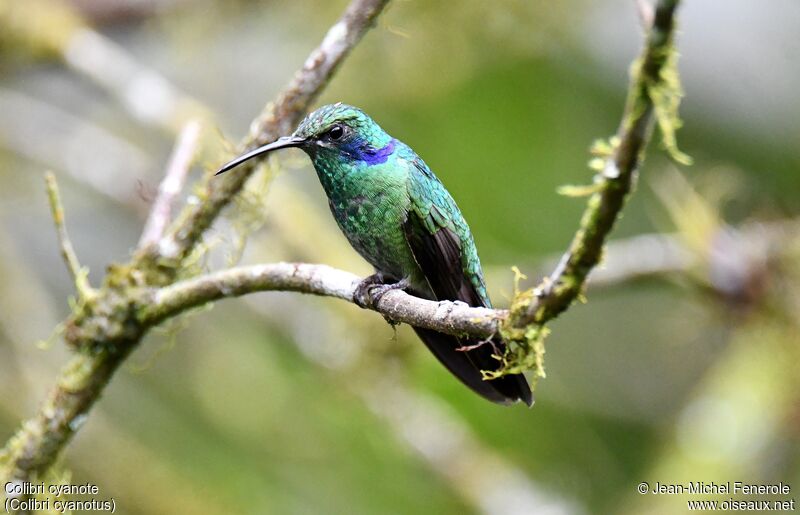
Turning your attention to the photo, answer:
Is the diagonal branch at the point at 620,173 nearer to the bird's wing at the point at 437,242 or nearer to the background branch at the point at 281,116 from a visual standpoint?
the bird's wing at the point at 437,242

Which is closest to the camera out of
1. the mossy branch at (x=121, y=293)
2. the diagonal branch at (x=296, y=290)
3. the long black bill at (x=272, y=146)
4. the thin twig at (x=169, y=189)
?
the diagonal branch at (x=296, y=290)

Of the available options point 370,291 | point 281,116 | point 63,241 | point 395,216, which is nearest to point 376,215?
point 395,216

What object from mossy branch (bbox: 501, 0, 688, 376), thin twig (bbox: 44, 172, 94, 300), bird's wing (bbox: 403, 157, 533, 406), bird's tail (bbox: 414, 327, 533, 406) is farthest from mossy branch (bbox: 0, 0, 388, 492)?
mossy branch (bbox: 501, 0, 688, 376)

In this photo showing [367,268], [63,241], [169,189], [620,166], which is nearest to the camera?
[620,166]

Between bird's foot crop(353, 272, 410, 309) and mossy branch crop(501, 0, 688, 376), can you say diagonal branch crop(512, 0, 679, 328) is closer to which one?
mossy branch crop(501, 0, 688, 376)

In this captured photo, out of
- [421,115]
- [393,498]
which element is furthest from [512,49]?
[393,498]

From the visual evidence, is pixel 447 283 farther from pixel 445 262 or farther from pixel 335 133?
pixel 335 133

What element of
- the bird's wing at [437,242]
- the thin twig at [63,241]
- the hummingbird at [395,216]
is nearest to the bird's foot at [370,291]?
the hummingbird at [395,216]
